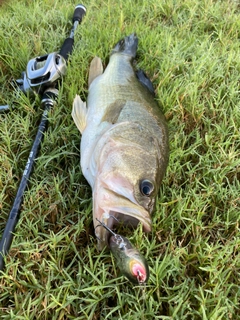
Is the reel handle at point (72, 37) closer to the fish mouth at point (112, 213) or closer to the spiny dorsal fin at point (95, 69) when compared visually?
the spiny dorsal fin at point (95, 69)

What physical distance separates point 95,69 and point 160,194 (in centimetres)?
139

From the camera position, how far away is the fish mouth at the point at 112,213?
6.73 feet

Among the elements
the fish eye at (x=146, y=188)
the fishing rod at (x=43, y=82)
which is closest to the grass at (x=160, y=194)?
the fishing rod at (x=43, y=82)

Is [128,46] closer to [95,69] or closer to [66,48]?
[95,69]

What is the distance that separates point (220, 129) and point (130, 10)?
210 cm

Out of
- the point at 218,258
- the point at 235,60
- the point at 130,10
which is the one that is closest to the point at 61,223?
the point at 218,258

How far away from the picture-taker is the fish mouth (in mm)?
2053

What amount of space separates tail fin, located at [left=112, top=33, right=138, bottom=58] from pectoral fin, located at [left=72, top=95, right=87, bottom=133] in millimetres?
825

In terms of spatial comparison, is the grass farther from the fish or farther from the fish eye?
the fish eye

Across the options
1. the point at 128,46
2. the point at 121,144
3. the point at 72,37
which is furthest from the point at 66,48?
the point at 121,144

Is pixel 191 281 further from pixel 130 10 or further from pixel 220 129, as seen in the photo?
pixel 130 10

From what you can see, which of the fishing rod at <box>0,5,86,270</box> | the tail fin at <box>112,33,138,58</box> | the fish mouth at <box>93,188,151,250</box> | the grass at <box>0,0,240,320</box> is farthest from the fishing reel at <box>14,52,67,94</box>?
the fish mouth at <box>93,188,151,250</box>

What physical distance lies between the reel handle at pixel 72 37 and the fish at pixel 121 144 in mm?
296

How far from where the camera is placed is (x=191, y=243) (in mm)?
2268
